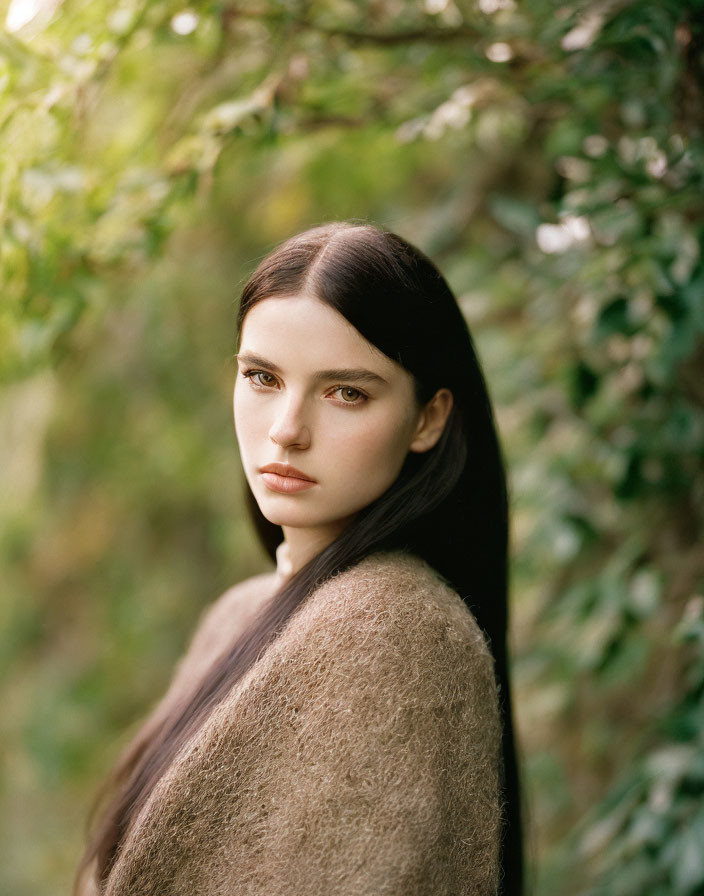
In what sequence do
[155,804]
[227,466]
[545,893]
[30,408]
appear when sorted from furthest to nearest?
[227,466], [30,408], [545,893], [155,804]

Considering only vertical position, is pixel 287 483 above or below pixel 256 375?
below

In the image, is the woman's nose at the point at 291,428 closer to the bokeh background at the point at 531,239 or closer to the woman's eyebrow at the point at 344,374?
the woman's eyebrow at the point at 344,374

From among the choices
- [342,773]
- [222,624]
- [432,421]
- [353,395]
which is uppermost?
[353,395]

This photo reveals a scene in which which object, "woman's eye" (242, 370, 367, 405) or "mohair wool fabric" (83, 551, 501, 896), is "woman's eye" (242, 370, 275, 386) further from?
"mohair wool fabric" (83, 551, 501, 896)

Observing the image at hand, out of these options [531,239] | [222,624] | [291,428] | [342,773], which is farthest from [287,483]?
[531,239]

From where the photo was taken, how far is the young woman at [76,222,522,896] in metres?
0.95

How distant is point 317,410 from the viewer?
1062 millimetres

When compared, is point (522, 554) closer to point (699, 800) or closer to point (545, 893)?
point (699, 800)

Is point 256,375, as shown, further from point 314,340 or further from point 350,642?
point 350,642

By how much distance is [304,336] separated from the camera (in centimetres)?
105

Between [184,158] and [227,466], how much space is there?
5.93ft

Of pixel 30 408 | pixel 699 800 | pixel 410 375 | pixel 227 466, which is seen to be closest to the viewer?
pixel 410 375

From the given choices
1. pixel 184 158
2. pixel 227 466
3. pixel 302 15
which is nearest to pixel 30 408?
pixel 227 466

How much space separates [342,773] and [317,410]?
43cm
